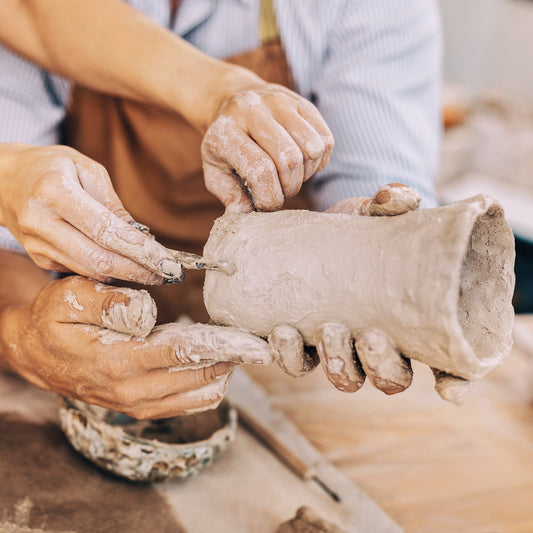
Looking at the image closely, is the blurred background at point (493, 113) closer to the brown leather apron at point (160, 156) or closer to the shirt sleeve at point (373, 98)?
the shirt sleeve at point (373, 98)

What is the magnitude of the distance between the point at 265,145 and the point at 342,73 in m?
0.90

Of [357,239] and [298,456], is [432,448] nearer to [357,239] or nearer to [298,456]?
[298,456]

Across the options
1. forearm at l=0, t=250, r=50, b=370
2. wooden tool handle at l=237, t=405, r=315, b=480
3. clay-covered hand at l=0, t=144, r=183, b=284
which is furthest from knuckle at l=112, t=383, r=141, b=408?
wooden tool handle at l=237, t=405, r=315, b=480

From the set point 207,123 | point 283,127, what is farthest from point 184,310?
point 283,127

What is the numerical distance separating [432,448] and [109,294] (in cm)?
137

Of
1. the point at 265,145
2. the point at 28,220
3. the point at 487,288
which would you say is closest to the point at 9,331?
the point at 28,220

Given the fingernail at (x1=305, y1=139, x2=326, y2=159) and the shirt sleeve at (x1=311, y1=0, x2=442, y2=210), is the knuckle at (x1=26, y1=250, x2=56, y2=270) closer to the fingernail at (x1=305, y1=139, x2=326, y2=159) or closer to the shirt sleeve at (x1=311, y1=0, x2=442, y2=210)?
the fingernail at (x1=305, y1=139, x2=326, y2=159)

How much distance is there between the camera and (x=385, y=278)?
1.17 m

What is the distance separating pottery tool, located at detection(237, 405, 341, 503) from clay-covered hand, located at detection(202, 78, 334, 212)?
86cm

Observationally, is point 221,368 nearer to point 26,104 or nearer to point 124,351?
point 124,351

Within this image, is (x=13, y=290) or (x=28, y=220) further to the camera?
(x=13, y=290)

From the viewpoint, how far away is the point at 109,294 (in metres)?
1.31

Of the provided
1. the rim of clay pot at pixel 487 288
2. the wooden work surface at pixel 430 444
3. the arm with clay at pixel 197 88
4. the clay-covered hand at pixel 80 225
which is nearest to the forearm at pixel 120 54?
the arm with clay at pixel 197 88

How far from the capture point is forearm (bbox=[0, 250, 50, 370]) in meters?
1.61
